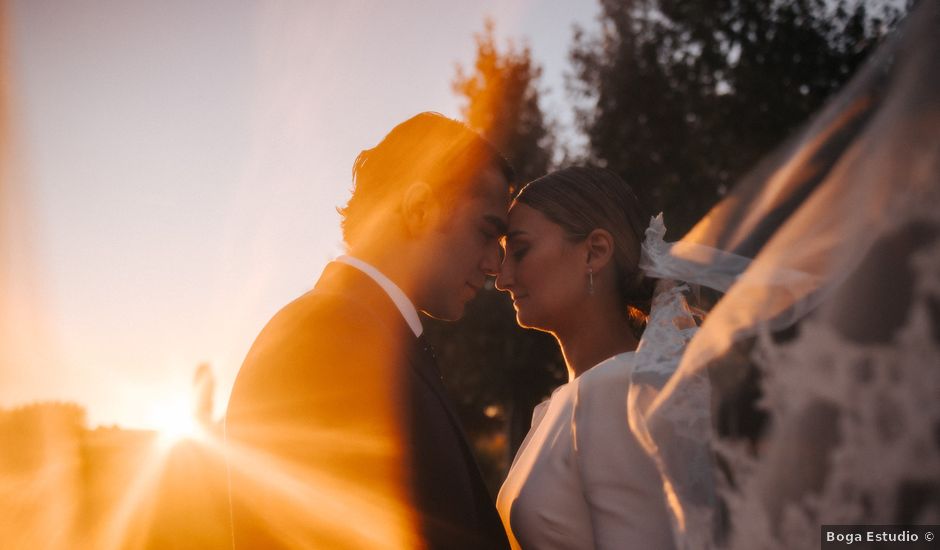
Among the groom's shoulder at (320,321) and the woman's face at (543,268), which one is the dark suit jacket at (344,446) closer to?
the groom's shoulder at (320,321)

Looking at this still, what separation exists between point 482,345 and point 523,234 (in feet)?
47.4

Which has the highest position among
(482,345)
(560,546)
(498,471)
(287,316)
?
(287,316)

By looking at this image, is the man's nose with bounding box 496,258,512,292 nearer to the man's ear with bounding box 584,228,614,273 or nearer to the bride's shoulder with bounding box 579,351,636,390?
the man's ear with bounding box 584,228,614,273

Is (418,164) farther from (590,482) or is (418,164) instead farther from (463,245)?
(590,482)

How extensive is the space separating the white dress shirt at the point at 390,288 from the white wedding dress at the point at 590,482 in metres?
0.77

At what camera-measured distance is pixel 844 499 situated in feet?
5.50

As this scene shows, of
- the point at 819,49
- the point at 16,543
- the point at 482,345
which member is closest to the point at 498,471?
the point at 482,345

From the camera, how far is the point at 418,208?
3246mm

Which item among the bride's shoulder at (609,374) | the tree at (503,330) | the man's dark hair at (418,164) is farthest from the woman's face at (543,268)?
the tree at (503,330)

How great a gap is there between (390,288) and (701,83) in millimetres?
13567

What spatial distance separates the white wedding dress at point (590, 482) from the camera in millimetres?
2645

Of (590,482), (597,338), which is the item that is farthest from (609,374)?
(597,338)

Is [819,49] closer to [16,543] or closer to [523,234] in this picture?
[523,234]

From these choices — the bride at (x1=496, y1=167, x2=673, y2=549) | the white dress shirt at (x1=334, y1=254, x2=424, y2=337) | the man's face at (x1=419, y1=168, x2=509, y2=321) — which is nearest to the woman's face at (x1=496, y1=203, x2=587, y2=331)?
the bride at (x1=496, y1=167, x2=673, y2=549)
